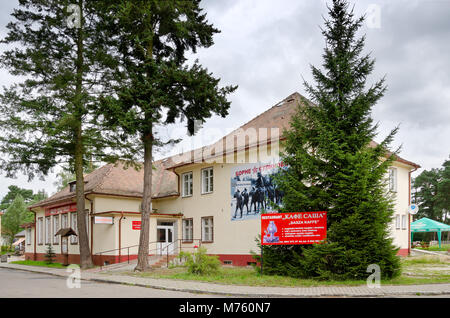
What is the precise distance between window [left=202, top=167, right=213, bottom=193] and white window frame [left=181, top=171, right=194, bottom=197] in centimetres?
133

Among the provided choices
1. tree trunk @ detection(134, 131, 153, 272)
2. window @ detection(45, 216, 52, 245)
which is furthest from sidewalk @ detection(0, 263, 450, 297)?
window @ detection(45, 216, 52, 245)

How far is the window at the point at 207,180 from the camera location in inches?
1039

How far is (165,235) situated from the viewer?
28875 millimetres

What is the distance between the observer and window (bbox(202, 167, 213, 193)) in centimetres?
2639

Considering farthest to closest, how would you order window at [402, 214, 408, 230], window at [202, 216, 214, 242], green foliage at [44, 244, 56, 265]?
green foliage at [44, 244, 56, 265] → window at [402, 214, 408, 230] → window at [202, 216, 214, 242]

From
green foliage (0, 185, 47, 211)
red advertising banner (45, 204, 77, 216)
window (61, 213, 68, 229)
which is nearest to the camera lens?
red advertising banner (45, 204, 77, 216)

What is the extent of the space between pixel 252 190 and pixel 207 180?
4.38 m

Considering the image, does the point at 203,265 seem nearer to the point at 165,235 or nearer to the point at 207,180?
the point at 207,180

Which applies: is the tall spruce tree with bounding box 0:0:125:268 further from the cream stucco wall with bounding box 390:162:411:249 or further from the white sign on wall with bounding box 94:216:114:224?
the cream stucco wall with bounding box 390:162:411:249

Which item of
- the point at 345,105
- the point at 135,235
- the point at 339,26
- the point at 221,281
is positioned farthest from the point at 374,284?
the point at 135,235

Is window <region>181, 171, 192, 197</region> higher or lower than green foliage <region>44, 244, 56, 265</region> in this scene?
higher

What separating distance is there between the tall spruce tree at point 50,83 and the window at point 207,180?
18.5 ft

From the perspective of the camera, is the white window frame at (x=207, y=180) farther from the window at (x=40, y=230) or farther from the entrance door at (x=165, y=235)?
the window at (x=40, y=230)
